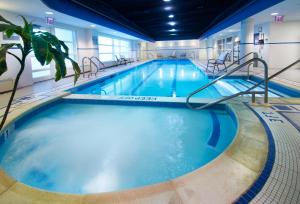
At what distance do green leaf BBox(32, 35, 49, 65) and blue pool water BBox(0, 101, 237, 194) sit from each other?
130 cm

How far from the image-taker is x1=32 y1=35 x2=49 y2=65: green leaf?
120 cm

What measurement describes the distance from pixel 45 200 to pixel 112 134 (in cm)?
182

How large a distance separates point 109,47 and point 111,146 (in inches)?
516

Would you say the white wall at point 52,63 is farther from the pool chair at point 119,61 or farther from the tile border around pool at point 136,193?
the tile border around pool at point 136,193

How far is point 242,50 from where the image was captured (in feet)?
28.2

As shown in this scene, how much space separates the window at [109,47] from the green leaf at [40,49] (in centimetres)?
1241

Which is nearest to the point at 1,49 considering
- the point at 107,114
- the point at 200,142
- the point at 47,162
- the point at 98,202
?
the point at 98,202

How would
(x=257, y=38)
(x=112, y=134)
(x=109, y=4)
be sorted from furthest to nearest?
(x=257, y=38), (x=109, y=4), (x=112, y=134)

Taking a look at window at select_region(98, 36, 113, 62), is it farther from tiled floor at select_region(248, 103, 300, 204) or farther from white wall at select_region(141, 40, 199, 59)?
tiled floor at select_region(248, 103, 300, 204)

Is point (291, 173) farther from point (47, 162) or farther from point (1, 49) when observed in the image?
point (47, 162)

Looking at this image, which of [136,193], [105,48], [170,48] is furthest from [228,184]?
[170,48]

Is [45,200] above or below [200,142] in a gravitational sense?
above

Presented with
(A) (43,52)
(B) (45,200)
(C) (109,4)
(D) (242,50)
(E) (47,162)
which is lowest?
(E) (47,162)

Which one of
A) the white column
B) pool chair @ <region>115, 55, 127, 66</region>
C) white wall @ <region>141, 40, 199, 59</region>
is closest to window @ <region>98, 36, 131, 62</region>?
pool chair @ <region>115, 55, 127, 66</region>
